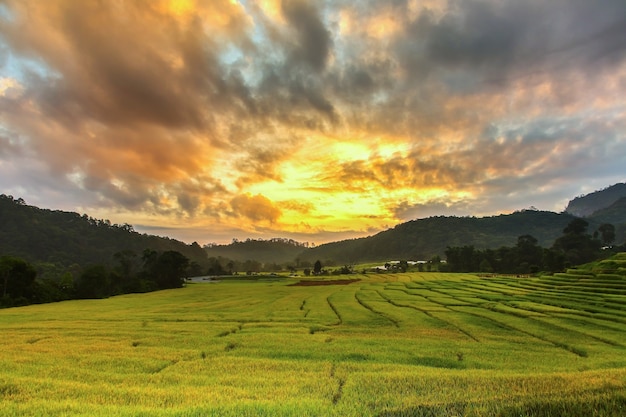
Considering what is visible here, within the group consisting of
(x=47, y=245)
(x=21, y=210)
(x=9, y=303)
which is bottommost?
(x=9, y=303)

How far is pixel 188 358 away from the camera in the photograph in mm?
14750

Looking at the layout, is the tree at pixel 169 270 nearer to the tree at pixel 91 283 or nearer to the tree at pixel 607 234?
the tree at pixel 91 283

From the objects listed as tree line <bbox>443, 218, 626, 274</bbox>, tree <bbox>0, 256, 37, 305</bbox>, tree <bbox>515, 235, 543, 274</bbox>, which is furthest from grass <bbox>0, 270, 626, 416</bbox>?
tree line <bbox>443, 218, 626, 274</bbox>

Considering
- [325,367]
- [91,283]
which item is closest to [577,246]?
[325,367]

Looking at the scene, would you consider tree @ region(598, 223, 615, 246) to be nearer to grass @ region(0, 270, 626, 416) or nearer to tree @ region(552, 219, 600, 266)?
tree @ region(552, 219, 600, 266)

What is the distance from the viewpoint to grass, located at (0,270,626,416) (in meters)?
7.86

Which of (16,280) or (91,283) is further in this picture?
(91,283)

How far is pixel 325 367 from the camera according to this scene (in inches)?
497

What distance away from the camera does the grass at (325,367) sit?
25.8ft

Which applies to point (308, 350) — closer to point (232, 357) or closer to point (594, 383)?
point (232, 357)

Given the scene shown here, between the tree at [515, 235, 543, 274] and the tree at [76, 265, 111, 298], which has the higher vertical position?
the tree at [515, 235, 543, 274]

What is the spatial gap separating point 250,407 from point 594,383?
875 cm

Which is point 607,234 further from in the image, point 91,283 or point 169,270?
point 91,283

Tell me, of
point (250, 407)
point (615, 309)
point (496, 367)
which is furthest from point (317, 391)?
point (615, 309)
